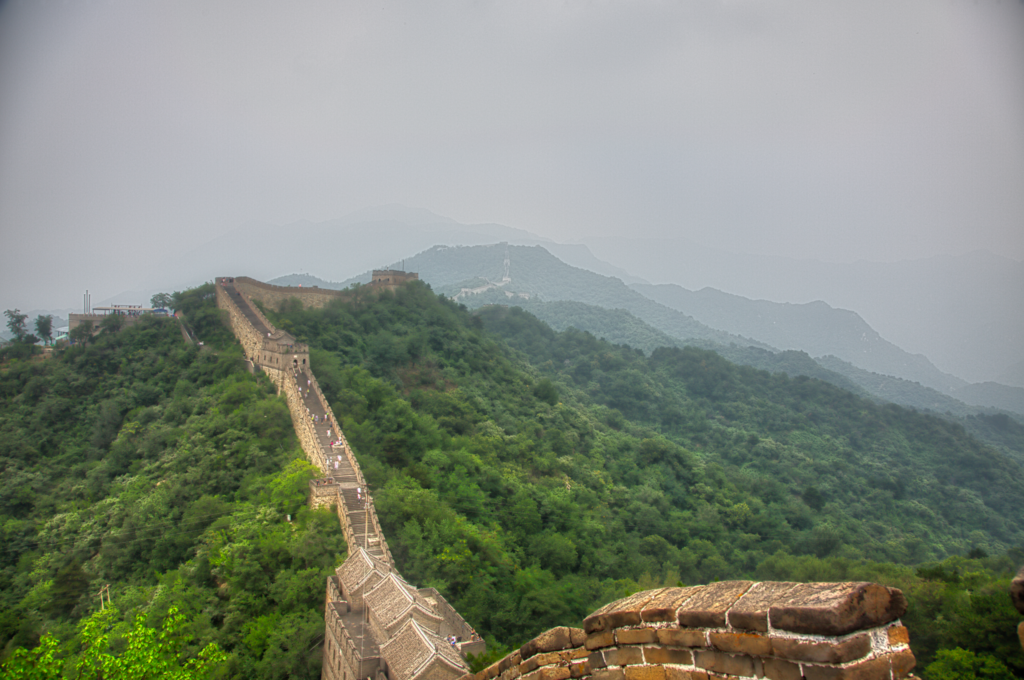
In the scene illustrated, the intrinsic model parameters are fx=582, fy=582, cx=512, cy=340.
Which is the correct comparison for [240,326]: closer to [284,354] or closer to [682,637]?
[284,354]

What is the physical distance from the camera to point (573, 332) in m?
92.9

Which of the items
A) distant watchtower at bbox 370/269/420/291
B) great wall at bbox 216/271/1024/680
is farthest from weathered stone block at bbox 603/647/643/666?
distant watchtower at bbox 370/269/420/291

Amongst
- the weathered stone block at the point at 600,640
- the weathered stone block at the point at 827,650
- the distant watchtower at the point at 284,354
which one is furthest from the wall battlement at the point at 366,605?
the weathered stone block at the point at 827,650

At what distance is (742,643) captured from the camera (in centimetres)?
391

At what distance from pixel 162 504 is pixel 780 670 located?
96.2ft

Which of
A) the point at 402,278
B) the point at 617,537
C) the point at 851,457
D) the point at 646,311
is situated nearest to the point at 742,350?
the point at 646,311

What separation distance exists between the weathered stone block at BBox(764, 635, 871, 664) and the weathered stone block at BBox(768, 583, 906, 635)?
0.06 m

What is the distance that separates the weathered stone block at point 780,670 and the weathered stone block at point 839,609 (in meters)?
0.26

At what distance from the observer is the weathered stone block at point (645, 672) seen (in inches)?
174

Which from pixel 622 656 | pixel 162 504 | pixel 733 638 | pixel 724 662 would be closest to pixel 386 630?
pixel 622 656

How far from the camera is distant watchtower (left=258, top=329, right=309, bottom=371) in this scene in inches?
1382

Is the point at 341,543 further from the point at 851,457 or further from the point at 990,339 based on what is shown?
the point at 990,339

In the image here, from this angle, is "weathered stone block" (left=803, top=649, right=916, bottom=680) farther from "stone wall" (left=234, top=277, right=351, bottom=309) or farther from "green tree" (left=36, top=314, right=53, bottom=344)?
"green tree" (left=36, top=314, right=53, bottom=344)

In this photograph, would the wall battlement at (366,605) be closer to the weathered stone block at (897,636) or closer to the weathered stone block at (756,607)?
the weathered stone block at (756,607)
